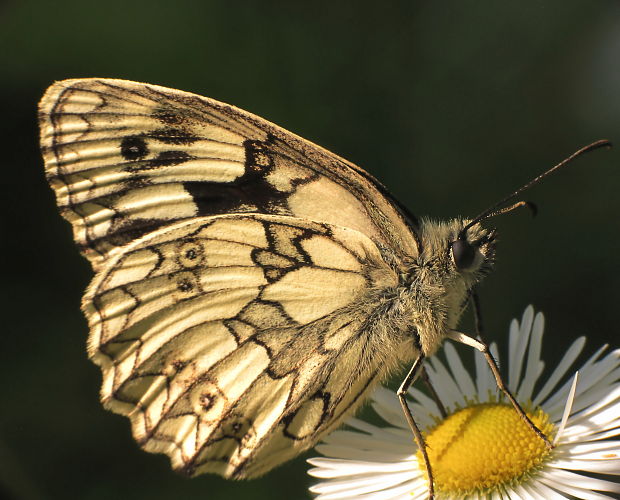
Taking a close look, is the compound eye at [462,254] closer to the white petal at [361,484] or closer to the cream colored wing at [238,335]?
the cream colored wing at [238,335]

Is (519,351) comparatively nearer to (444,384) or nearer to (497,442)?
(444,384)

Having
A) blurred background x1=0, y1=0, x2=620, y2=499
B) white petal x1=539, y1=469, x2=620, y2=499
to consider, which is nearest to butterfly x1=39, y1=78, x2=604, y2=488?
white petal x1=539, y1=469, x2=620, y2=499

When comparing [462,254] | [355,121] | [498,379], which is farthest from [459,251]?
[355,121]

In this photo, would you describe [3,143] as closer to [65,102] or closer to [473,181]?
[65,102]

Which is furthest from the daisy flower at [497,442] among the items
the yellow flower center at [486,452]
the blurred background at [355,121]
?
the blurred background at [355,121]

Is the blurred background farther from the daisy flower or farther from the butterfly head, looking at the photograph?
the butterfly head

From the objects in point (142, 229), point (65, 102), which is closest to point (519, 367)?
point (142, 229)
